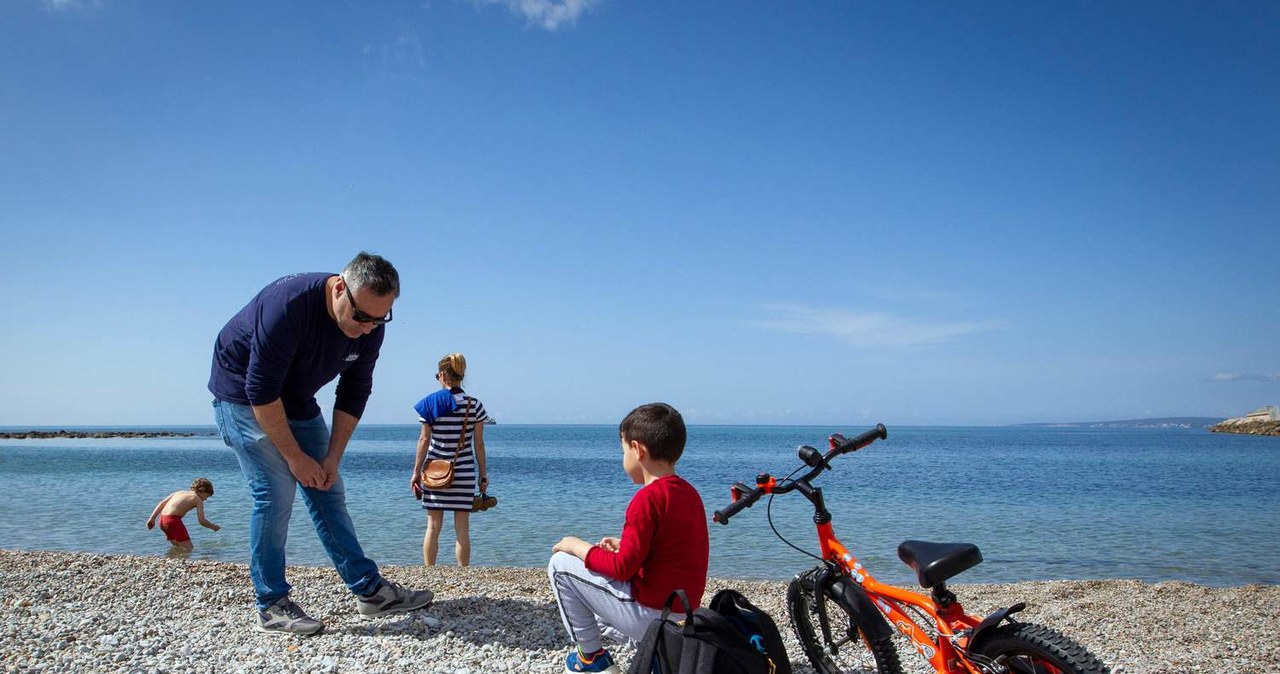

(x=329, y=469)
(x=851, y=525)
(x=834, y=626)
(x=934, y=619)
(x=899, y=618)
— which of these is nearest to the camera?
(x=934, y=619)

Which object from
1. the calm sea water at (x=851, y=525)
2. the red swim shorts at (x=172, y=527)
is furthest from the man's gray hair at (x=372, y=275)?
the red swim shorts at (x=172, y=527)

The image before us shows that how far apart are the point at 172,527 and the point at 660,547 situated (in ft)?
32.9

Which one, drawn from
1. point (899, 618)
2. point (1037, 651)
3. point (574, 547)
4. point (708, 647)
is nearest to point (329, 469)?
point (574, 547)

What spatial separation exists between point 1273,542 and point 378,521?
16.4 m

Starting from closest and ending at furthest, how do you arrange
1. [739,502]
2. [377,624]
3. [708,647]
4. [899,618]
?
[708,647] → [899,618] → [739,502] → [377,624]

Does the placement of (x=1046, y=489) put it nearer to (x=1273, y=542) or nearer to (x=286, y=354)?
(x=1273, y=542)

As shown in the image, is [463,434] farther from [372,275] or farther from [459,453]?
[372,275]

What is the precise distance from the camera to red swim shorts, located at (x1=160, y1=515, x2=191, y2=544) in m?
10.5

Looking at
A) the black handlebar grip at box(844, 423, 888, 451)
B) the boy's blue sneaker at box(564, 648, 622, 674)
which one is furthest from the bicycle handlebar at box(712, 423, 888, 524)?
the boy's blue sneaker at box(564, 648, 622, 674)

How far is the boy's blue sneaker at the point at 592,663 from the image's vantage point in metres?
3.64

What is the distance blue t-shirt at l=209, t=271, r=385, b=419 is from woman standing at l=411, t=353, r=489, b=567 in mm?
2291

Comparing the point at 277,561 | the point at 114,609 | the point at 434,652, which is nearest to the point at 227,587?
the point at 114,609

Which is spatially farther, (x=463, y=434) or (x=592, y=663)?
(x=463, y=434)

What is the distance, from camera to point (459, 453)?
710cm
